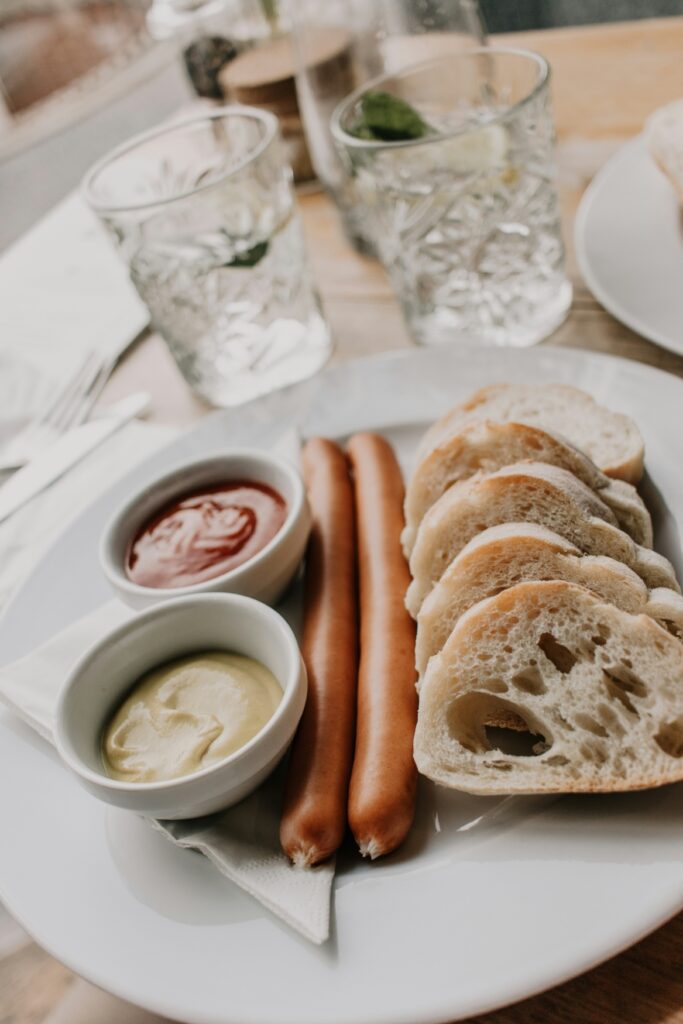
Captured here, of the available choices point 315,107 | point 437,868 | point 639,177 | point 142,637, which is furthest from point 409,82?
point 437,868

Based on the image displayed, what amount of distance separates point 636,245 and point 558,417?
62 centimetres

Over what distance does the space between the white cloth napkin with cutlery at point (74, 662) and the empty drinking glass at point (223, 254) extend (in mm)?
242

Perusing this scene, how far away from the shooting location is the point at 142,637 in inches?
56.2

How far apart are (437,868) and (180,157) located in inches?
74.2

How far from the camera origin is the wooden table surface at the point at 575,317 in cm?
104

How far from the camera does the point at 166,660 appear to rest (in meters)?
1.46

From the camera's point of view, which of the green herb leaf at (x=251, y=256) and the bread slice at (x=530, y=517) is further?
the green herb leaf at (x=251, y=256)

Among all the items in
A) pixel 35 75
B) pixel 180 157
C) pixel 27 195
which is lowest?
pixel 27 195

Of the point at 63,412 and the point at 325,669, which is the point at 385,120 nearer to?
the point at 63,412

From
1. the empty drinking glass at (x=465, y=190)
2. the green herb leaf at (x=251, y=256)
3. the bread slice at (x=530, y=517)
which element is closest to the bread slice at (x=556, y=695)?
the bread slice at (x=530, y=517)

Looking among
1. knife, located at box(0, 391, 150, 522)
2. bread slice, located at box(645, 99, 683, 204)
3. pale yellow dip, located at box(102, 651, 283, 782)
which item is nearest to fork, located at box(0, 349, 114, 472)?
knife, located at box(0, 391, 150, 522)

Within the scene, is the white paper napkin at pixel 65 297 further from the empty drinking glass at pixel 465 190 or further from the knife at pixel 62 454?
the empty drinking glass at pixel 465 190

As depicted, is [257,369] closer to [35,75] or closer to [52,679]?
[52,679]

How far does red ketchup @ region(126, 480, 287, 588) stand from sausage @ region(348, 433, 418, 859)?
174 mm
